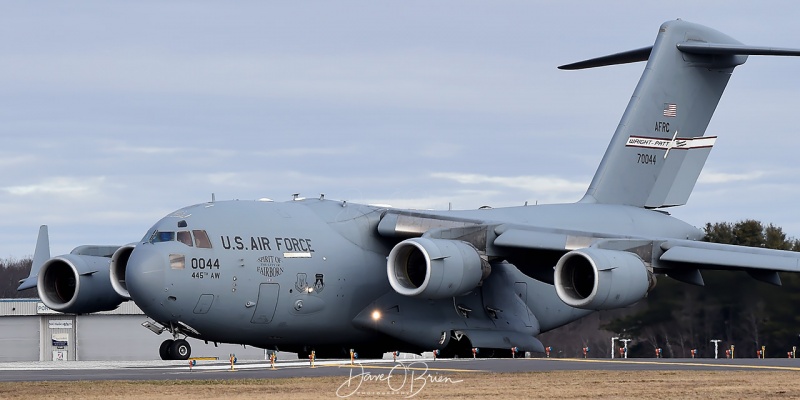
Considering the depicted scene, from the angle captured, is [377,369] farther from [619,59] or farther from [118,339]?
[118,339]

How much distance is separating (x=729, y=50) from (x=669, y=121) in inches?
76.9

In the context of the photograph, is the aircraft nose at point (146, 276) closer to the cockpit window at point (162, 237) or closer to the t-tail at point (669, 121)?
the cockpit window at point (162, 237)

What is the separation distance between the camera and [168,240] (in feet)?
69.9

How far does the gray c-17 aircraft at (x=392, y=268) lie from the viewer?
21.3 meters

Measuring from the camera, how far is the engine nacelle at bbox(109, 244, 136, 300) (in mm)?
22781

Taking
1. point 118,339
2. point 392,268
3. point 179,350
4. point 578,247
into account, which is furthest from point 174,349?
point 118,339

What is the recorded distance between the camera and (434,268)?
2147 centimetres

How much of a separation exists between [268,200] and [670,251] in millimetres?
7193

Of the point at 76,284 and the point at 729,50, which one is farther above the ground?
the point at 729,50

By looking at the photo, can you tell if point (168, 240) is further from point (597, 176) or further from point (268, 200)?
point (597, 176)

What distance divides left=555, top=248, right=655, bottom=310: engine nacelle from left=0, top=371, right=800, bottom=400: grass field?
4.15 meters

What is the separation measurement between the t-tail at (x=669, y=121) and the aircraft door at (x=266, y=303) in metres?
7.84

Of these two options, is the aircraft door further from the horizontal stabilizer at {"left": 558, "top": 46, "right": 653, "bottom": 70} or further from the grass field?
the horizontal stabilizer at {"left": 558, "top": 46, "right": 653, "bottom": 70}

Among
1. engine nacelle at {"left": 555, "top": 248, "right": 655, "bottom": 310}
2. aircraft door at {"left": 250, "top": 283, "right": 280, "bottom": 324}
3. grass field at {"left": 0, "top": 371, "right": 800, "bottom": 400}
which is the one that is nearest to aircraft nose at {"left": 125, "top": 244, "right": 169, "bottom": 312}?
aircraft door at {"left": 250, "top": 283, "right": 280, "bottom": 324}
